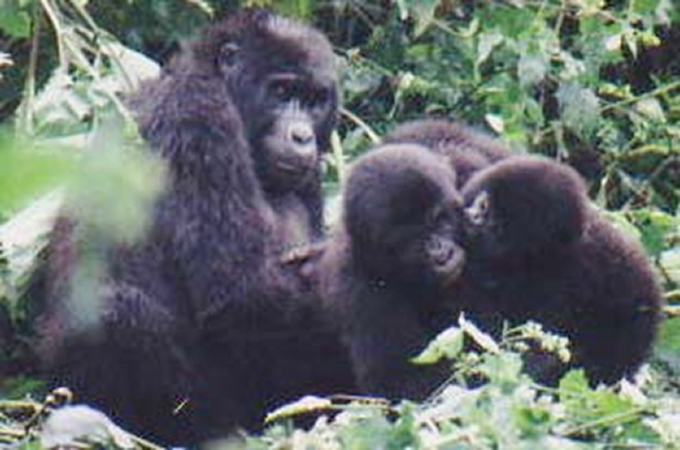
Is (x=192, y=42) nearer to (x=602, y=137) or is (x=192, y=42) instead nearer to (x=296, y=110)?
(x=296, y=110)

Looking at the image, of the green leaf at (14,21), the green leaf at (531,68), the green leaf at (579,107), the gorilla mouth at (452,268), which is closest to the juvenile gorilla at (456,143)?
the gorilla mouth at (452,268)

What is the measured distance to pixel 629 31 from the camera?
17.8ft

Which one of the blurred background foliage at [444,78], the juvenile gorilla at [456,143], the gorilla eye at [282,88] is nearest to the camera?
the juvenile gorilla at [456,143]

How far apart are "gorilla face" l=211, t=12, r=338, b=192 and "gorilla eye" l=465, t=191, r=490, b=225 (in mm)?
1012

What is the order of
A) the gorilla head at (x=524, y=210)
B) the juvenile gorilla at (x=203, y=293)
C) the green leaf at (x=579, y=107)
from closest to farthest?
1. the gorilla head at (x=524, y=210)
2. the juvenile gorilla at (x=203, y=293)
3. the green leaf at (x=579, y=107)

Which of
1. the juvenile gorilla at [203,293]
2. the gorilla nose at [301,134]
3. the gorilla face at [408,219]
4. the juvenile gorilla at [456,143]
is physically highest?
the gorilla face at [408,219]

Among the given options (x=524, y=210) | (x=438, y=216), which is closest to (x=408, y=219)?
(x=438, y=216)

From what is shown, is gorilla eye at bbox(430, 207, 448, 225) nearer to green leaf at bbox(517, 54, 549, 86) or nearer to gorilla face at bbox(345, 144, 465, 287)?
gorilla face at bbox(345, 144, 465, 287)

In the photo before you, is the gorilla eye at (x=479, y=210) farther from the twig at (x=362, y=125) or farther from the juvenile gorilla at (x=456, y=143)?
the twig at (x=362, y=125)

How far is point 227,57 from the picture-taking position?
16.1 feet

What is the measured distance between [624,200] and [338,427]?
3.67 m

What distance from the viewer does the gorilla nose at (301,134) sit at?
476 cm

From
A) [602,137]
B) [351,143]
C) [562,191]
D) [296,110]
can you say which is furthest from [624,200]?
[562,191]

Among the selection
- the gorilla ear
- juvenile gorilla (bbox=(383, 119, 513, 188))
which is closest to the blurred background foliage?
the gorilla ear
